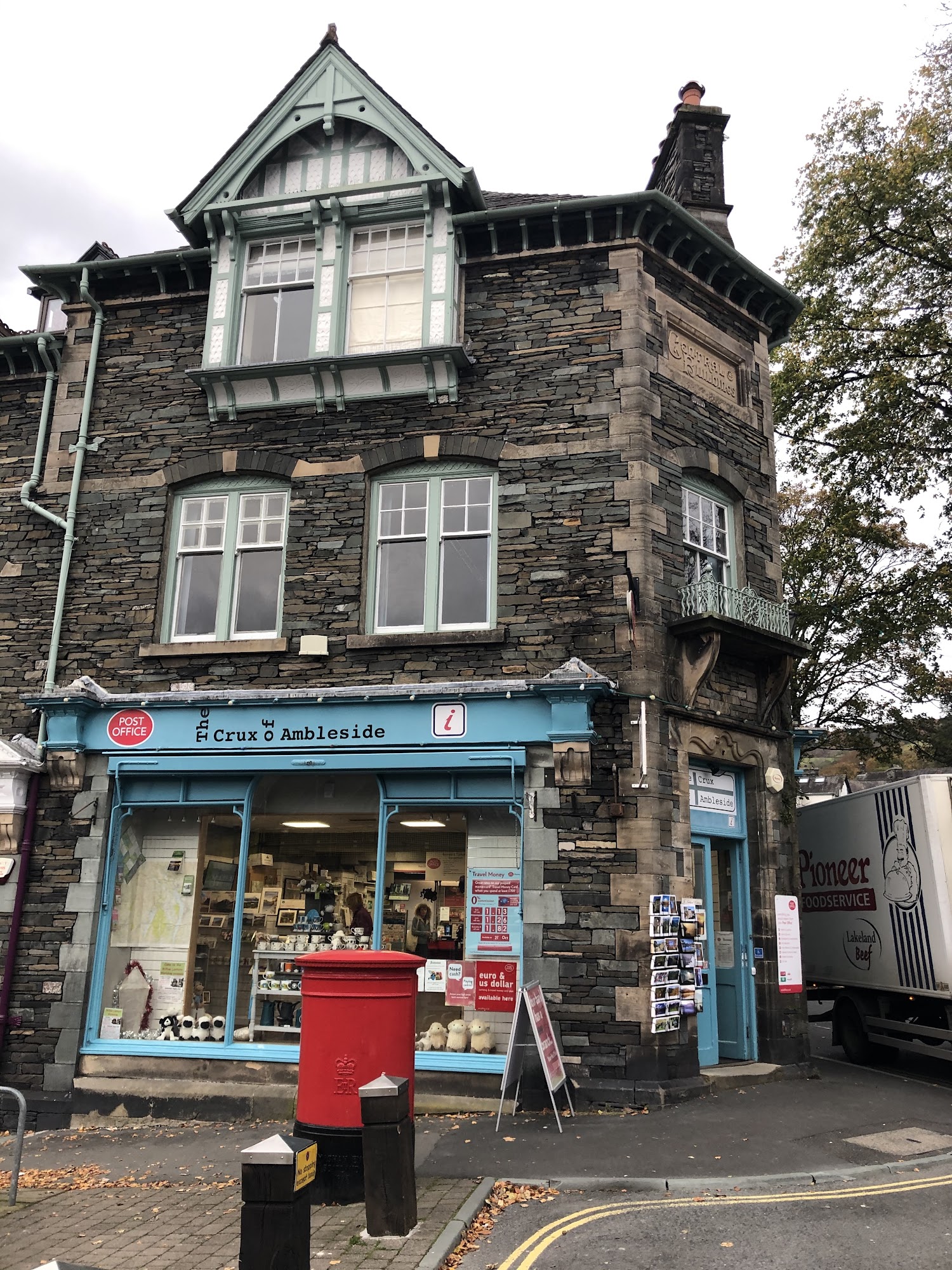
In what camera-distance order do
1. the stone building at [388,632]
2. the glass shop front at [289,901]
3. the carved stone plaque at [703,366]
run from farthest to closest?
Answer: the carved stone plaque at [703,366]
the glass shop front at [289,901]
the stone building at [388,632]

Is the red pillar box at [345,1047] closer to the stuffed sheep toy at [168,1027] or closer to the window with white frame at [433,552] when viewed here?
the stuffed sheep toy at [168,1027]

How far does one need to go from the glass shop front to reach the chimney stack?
30.6ft

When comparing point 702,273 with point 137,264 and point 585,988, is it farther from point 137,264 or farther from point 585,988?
point 585,988

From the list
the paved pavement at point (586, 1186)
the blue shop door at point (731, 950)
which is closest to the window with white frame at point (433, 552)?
A: the blue shop door at point (731, 950)

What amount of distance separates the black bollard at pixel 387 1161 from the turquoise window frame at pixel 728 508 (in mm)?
8315

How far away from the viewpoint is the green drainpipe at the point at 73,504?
13273 millimetres

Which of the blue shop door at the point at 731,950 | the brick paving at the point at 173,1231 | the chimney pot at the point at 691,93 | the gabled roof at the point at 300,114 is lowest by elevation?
the brick paving at the point at 173,1231

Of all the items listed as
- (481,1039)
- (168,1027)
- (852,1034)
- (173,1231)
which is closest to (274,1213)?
(173,1231)

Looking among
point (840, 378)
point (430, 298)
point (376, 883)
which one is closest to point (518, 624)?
point (376, 883)

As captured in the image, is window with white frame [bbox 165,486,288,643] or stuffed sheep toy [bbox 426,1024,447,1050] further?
window with white frame [bbox 165,486,288,643]

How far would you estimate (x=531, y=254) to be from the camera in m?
13.1

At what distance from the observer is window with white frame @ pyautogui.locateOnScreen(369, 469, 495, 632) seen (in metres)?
12.4

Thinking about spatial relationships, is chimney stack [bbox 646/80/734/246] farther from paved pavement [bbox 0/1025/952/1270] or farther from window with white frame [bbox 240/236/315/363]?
paved pavement [bbox 0/1025/952/1270]

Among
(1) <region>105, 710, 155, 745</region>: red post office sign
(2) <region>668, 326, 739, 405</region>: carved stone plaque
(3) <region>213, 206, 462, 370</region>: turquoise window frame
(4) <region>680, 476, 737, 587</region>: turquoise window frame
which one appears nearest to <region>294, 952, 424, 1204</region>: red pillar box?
(1) <region>105, 710, 155, 745</region>: red post office sign
